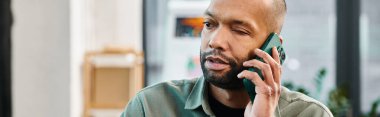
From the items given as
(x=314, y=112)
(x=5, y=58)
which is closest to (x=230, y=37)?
(x=314, y=112)

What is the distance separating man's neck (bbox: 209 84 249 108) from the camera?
145cm

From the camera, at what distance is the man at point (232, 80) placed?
1.37m

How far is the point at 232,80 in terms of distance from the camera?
1390 mm

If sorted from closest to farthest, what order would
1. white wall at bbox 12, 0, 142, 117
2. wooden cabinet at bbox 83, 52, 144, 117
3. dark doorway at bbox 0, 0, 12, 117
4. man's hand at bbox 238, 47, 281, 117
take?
1. man's hand at bbox 238, 47, 281, 117
2. dark doorway at bbox 0, 0, 12, 117
3. white wall at bbox 12, 0, 142, 117
4. wooden cabinet at bbox 83, 52, 144, 117

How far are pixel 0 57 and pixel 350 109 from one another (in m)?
2.24

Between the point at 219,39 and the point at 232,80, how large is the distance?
93 mm

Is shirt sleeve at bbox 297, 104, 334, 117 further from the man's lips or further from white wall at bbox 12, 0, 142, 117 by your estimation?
white wall at bbox 12, 0, 142, 117

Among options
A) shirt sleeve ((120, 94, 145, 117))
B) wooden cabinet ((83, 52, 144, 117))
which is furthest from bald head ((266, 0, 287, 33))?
wooden cabinet ((83, 52, 144, 117))

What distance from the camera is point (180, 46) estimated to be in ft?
14.1

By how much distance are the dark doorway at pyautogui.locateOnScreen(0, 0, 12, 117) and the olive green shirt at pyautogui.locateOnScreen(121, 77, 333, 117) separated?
203cm

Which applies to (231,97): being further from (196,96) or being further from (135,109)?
(135,109)

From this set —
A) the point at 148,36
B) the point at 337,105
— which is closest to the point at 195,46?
the point at 148,36

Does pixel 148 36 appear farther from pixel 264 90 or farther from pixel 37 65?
pixel 264 90

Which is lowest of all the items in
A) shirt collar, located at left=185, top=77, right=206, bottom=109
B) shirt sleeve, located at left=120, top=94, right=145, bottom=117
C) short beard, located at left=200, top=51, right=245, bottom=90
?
shirt sleeve, located at left=120, top=94, right=145, bottom=117
